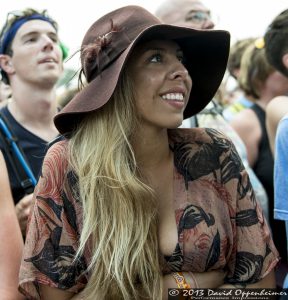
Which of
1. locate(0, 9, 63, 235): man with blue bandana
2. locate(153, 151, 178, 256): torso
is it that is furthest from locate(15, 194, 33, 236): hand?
locate(153, 151, 178, 256): torso

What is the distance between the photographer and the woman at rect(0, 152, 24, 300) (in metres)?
2.52

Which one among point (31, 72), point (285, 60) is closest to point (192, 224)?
point (285, 60)

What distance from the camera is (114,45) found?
2.37m

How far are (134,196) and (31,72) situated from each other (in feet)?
5.97

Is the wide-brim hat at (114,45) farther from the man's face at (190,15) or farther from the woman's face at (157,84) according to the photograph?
the man's face at (190,15)

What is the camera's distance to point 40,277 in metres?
2.30

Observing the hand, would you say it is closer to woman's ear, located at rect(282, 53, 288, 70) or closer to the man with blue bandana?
the man with blue bandana

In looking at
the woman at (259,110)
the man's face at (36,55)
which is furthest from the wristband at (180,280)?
the man's face at (36,55)

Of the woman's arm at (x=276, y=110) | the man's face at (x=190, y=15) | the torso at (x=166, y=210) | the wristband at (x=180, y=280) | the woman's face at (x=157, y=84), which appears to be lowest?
the wristband at (x=180, y=280)

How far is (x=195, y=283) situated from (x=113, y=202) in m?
0.50

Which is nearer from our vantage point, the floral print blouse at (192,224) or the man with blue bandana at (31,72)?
the floral print blouse at (192,224)

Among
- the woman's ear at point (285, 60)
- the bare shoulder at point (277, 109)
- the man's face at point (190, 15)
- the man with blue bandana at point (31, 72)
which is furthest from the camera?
the man's face at point (190, 15)

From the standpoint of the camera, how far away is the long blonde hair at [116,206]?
89.4 inches

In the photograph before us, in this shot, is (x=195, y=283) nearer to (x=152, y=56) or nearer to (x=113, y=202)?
(x=113, y=202)
